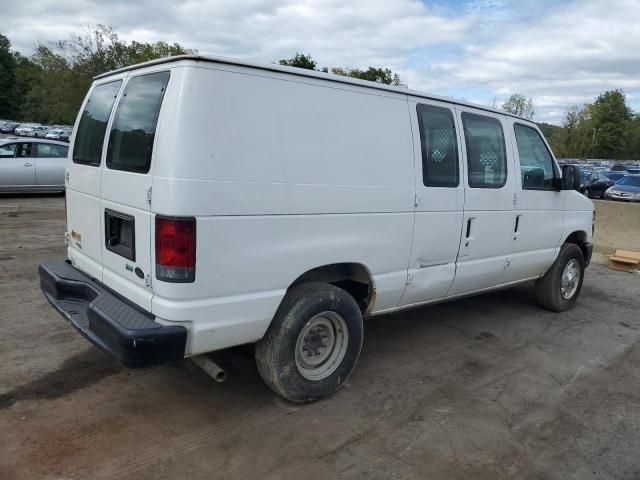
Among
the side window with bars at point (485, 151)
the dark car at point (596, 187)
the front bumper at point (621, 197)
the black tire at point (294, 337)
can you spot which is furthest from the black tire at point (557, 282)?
the dark car at point (596, 187)

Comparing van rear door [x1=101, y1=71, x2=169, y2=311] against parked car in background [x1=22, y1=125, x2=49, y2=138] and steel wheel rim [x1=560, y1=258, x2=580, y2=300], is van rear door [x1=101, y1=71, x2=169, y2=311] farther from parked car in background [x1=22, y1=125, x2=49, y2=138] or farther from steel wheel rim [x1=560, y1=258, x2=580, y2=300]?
parked car in background [x1=22, y1=125, x2=49, y2=138]

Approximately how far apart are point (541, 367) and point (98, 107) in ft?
14.0

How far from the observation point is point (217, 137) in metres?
2.93

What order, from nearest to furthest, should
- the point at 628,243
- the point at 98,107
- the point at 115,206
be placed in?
the point at 115,206
the point at 98,107
the point at 628,243

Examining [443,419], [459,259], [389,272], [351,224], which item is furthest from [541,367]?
[351,224]

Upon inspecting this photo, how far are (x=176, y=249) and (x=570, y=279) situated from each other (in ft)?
17.0

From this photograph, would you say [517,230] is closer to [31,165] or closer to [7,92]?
[31,165]

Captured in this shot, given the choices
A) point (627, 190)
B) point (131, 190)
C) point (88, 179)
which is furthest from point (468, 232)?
point (627, 190)

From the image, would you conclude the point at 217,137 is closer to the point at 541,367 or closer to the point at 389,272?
the point at 389,272

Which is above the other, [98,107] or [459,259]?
[98,107]

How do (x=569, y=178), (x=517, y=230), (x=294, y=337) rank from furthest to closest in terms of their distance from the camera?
(x=569, y=178)
(x=517, y=230)
(x=294, y=337)

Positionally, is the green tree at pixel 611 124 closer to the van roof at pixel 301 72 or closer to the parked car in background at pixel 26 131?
the parked car in background at pixel 26 131

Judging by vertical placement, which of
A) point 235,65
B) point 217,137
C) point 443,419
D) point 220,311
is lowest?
point 443,419

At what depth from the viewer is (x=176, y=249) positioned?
112 inches
